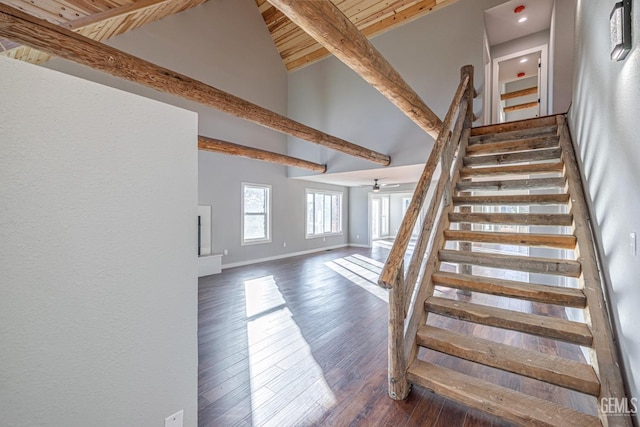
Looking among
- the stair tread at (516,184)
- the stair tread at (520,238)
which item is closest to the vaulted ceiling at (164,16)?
the stair tread at (516,184)

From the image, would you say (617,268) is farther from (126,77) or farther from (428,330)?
(126,77)

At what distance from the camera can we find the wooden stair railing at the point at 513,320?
1.60 metres

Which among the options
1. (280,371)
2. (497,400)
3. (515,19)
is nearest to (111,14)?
(280,371)

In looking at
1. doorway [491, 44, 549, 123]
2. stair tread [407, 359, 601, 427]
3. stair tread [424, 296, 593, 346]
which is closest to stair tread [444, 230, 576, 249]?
stair tread [424, 296, 593, 346]

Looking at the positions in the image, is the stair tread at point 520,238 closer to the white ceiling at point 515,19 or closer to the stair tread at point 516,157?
the stair tread at point 516,157

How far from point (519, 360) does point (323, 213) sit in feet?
26.3

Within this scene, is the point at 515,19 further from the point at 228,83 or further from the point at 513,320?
the point at 228,83

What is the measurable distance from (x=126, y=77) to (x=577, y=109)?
451 centimetres

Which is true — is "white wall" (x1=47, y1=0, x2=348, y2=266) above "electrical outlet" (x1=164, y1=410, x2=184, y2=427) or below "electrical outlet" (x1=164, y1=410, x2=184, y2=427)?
above

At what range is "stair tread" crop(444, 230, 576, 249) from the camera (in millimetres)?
2262

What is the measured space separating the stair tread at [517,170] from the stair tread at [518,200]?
0.40m

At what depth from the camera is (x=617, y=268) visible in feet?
5.20

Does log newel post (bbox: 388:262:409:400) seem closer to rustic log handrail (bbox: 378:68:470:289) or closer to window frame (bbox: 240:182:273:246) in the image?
rustic log handrail (bbox: 378:68:470:289)

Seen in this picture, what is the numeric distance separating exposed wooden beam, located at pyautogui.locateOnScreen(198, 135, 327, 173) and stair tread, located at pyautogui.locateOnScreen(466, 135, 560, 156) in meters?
3.73
